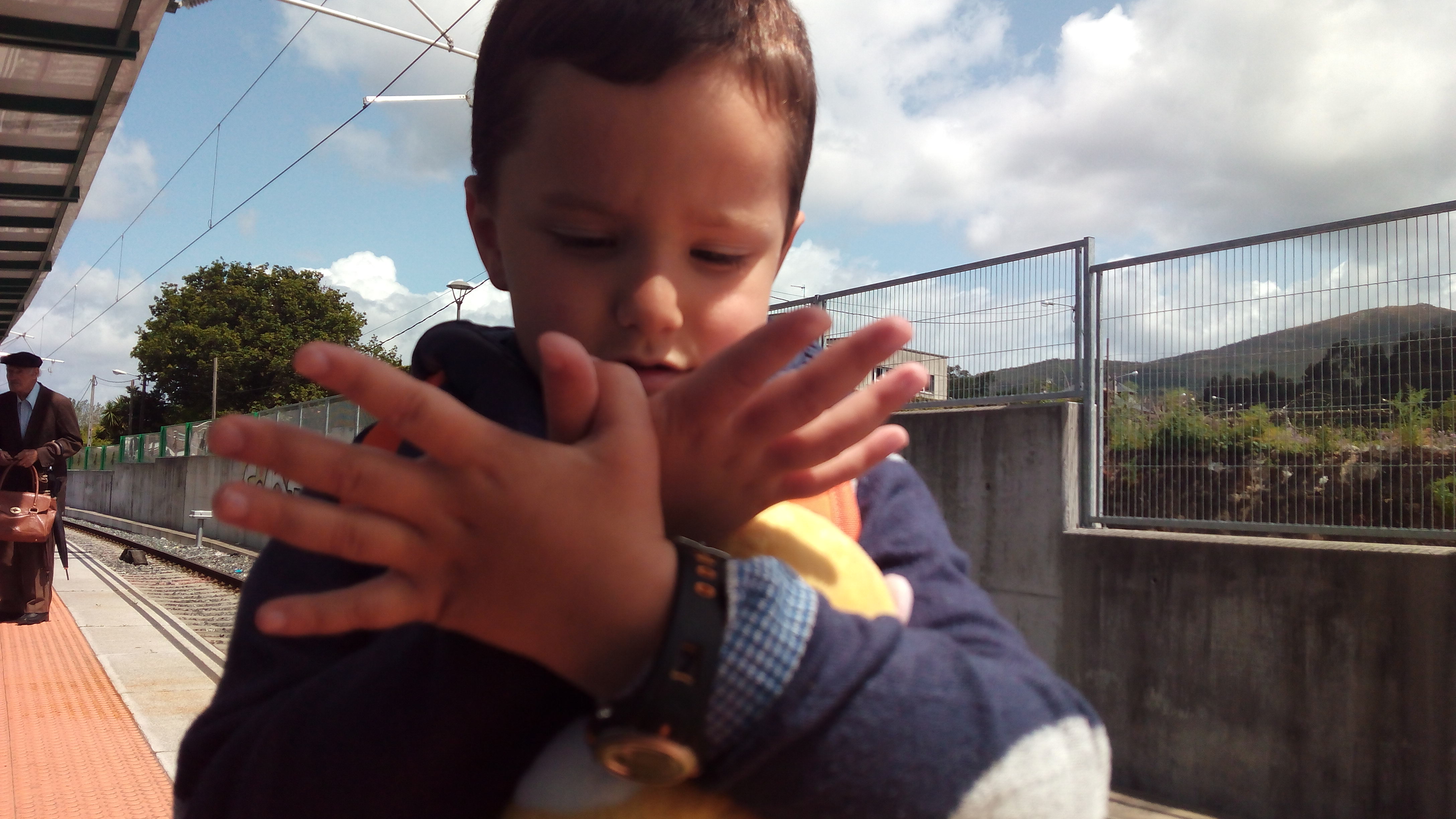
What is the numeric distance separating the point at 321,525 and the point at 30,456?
9.06 m

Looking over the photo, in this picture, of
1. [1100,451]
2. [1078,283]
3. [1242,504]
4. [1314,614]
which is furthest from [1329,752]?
[1078,283]

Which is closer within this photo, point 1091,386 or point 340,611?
point 340,611

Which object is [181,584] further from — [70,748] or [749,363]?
[749,363]

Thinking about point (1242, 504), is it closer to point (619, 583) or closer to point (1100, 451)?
point (1100, 451)

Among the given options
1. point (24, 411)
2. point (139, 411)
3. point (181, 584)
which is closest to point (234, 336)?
point (139, 411)

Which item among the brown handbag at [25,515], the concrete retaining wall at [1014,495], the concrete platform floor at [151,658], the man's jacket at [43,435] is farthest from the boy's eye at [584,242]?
the brown handbag at [25,515]

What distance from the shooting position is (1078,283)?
24.3 ft

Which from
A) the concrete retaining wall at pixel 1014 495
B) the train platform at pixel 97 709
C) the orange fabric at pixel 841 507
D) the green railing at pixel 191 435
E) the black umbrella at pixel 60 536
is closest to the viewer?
the orange fabric at pixel 841 507

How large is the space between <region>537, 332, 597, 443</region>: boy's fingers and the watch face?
21 cm

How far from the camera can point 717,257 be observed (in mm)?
1023

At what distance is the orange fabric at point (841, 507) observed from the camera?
3.01 feet

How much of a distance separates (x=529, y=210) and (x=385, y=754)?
0.56 m

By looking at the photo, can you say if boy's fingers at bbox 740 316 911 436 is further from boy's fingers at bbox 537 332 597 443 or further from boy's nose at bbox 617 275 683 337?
boy's nose at bbox 617 275 683 337

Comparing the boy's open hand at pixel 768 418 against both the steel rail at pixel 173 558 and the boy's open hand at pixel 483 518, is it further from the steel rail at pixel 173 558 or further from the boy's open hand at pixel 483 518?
the steel rail at pixel 173 558
